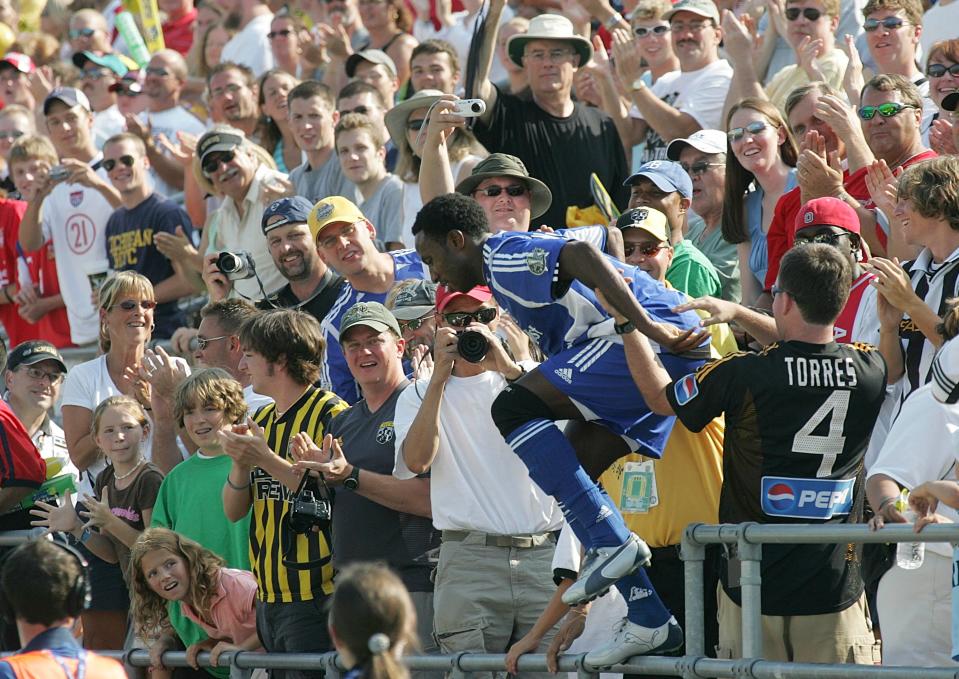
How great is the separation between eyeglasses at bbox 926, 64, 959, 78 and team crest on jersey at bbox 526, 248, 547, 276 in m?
3.15

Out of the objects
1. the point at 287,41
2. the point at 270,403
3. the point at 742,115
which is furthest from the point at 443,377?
the point at 287,41

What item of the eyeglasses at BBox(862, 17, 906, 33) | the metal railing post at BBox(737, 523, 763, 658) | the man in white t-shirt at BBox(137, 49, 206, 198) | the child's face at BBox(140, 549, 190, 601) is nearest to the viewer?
the metal railing post at BBox(737, 523, 763, 658)

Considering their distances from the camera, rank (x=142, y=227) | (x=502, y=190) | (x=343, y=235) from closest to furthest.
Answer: (x=502, y=190)
(x=343, y=235)
(x=142, y=227)

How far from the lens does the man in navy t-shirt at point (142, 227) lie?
10555 millimetres

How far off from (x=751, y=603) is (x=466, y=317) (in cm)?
178

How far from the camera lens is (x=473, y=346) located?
6.08m

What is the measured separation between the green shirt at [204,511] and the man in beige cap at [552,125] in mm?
2816

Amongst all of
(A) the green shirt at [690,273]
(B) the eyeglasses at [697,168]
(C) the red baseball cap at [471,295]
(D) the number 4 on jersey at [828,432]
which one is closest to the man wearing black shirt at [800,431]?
(D) the number 4 on jersey at [828,432]

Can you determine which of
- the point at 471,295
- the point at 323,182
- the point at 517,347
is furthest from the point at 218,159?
the point at 471,295

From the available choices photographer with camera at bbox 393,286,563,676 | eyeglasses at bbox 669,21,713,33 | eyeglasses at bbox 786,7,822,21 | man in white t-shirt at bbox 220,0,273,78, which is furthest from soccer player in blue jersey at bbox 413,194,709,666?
man in white t-shirt at bbox 220,0,273,78

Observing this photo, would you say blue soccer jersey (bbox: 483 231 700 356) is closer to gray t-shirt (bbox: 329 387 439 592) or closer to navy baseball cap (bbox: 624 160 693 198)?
gray t-shirt (bbox: 329 387 439 592)

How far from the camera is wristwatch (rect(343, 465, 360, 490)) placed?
6508 millimetres

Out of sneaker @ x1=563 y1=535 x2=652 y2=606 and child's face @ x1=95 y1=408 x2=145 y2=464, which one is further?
child's face @ x1=95 y1=408 x2=145 y2=464

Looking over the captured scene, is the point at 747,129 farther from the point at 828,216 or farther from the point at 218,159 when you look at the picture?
the point at 218,159
